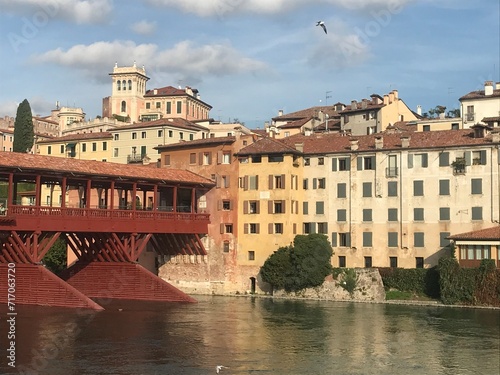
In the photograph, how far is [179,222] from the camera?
2416 inches

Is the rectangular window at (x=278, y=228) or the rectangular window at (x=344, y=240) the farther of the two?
the rectangular window at (x=344, y=240)

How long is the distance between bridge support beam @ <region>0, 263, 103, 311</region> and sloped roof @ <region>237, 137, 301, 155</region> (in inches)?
866

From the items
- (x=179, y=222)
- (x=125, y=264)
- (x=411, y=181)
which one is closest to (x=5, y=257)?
(x=125, y=264)

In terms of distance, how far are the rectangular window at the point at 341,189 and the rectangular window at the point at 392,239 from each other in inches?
204

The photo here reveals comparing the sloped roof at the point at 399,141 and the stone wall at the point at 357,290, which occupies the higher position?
the sloped roof at the point at 399,141

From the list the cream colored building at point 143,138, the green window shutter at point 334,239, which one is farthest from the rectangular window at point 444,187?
the cream colored building at point 143,138

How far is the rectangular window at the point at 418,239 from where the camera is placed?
60125 mm

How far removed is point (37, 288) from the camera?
4769cm

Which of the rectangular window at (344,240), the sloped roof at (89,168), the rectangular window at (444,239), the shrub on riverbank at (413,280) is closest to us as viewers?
the sloped roof at (89,168)

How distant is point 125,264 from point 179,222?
7253 mm

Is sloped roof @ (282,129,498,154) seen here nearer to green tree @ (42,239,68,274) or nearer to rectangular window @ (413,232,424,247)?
rectangular window @ (413,232,424,247)

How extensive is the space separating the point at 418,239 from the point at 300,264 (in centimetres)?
970

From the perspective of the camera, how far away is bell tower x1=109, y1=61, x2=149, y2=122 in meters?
134

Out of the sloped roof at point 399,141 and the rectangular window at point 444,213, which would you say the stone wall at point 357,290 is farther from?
the sloped roof at point 399,141
